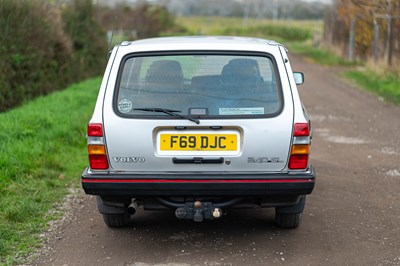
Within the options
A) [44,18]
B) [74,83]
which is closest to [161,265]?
[44,18]

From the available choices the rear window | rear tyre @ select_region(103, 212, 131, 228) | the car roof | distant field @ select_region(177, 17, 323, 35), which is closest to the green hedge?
rear tyre @ select_region(103, 212, 131, 228)

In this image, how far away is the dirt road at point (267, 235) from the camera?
5367mm

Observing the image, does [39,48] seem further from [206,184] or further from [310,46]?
[310,46]

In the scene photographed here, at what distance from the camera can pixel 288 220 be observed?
6066 mm

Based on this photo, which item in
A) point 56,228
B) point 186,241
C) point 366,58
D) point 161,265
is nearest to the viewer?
point 161,265

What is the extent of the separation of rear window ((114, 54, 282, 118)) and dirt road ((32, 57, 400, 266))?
3.73 feet

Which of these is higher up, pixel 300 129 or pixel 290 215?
pixel 300 129

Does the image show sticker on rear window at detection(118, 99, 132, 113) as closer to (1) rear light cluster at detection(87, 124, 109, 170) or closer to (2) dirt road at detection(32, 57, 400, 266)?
(1) rear light cluster at detection(87, 124, 109, 170)

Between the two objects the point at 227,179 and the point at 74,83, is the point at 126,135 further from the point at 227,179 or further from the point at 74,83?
the point at 74,83

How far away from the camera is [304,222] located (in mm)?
6410

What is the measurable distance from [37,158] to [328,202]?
3.80m

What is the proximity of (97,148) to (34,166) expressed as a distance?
3265 mm

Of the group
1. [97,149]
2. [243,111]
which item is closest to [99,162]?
[97,149]

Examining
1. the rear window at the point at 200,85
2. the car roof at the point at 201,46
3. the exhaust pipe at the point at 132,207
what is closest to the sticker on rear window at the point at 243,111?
the rear window at the point at 200,85
